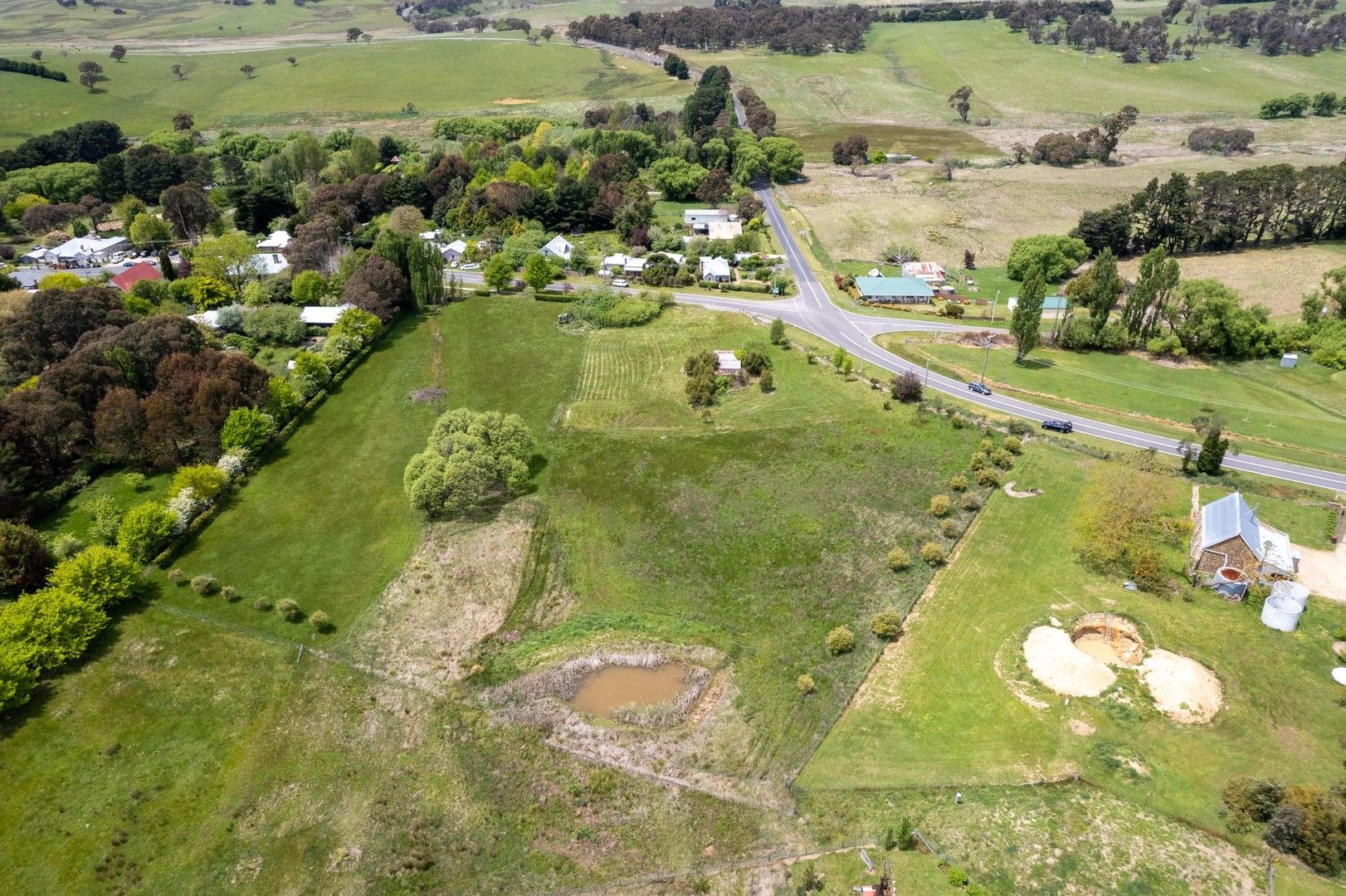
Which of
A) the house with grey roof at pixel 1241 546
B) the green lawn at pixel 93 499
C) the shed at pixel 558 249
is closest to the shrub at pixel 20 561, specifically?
the green lawn at pixel 93 499

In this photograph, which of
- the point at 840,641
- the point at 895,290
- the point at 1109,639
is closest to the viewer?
the point at 840,641

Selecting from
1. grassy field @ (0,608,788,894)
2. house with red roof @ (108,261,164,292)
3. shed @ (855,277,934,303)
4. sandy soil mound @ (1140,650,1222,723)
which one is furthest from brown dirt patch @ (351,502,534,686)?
house with red roof @ (108,261,164,292)

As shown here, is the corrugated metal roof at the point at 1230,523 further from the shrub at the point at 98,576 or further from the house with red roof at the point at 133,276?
the house with red roof at the point at 133,276

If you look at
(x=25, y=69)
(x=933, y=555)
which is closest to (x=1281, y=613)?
(x=933, y=555)

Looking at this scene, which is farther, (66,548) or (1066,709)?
(66,548)

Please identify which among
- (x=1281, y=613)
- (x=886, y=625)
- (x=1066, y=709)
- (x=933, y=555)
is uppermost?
(x=1281, y=613)

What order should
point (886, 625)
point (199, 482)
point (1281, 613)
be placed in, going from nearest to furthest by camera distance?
1. point (1281, 613)
2. point (886, 625)
3. point (199, 482)

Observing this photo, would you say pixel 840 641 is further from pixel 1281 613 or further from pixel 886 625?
pixel 1281 613
